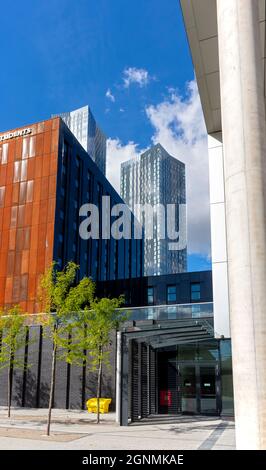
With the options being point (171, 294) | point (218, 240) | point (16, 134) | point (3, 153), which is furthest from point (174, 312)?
point (16, 134)

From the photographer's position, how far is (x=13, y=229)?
149 feet

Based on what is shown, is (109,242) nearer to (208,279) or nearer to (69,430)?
(208,279)

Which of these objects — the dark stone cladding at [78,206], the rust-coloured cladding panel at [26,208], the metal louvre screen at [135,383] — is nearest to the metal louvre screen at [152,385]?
the metal louvre screen at [135,383]

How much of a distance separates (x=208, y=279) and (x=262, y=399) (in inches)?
1562

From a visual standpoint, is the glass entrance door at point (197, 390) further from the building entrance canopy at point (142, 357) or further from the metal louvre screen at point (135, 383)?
the metal louvre screen at point (135, 383)

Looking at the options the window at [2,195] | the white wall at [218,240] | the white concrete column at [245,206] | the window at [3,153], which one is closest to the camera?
the white concrete column at [245,206]

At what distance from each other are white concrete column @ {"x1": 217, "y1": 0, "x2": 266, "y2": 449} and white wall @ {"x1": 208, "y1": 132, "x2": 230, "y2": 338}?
12491mm

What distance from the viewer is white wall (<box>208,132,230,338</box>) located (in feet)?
72.9

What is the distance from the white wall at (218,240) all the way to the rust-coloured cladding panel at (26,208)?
22.7 meters

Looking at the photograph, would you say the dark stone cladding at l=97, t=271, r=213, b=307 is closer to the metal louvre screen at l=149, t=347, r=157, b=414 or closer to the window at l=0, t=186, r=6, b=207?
the window at l=0, t=186, r=6, b=207

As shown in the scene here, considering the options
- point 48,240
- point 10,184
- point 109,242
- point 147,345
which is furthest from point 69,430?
point 109,242

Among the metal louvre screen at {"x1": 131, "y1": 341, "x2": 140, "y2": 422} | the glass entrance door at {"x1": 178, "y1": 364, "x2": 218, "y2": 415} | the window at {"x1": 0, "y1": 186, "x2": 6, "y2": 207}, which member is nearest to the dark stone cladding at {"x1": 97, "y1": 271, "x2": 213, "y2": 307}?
the window at {"x1": 0, "y1": 186, "x2": 6, "y2": 207}

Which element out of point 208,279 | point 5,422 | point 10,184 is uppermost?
point 10,184

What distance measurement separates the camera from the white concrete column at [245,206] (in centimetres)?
920
